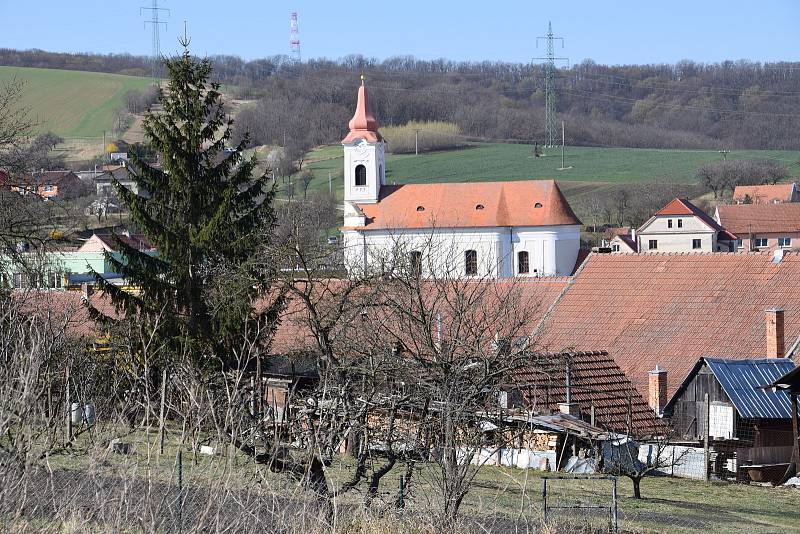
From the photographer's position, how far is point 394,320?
1894 cm

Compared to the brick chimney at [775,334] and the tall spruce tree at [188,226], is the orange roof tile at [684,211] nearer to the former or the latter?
the brick chimney at [775,334]

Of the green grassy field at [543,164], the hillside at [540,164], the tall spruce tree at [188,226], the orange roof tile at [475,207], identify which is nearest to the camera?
the tall spruce tree at [188,226]

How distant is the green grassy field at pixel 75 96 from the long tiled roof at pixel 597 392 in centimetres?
7883

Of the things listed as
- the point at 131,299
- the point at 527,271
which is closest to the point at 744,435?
the point at 131,299

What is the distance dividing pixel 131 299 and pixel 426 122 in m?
98.9

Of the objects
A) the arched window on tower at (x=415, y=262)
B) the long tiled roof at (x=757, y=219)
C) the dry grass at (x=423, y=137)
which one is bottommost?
the long tiled roof at (x=757, y=219)

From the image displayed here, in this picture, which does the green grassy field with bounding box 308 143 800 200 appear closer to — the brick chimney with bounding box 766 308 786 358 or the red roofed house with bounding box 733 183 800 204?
the red roofed house with bounding box 733 183 800 204

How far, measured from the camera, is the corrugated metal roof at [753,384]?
2019 cm

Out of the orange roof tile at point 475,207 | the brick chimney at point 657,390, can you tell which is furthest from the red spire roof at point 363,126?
the brick chimney at point 657,390

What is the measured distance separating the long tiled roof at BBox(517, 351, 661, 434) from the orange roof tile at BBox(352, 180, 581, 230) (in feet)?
140

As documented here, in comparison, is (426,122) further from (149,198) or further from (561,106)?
(149,198)

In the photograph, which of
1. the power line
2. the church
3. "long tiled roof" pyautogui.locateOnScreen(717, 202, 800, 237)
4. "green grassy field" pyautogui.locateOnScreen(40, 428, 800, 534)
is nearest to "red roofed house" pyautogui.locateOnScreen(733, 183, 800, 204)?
"long tiled roof" pyautogui.locateOnScreen(717, 202, 800, 237)

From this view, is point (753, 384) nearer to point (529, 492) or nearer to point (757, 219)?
point (529, 492)

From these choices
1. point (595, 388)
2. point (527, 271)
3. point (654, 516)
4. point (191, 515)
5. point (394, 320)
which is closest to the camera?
point (191, 515)
